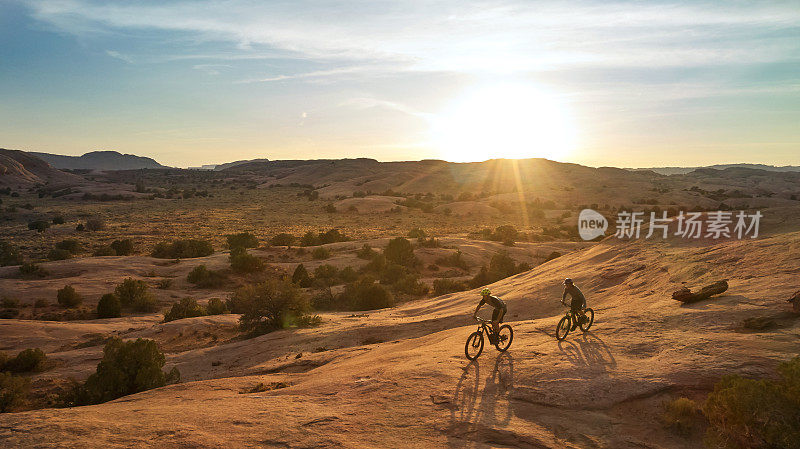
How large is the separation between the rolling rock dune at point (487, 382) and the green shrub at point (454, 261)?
15.2m

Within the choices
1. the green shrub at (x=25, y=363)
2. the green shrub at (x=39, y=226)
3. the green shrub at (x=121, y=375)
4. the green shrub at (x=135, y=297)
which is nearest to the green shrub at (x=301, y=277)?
the green shrub at (x=135, y=297)

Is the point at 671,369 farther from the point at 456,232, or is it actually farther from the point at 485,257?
the point at 456,232

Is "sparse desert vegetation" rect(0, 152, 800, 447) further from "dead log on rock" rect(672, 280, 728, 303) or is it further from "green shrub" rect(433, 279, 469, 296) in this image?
"dead log on rock" rect(672, 280, 728, 303)

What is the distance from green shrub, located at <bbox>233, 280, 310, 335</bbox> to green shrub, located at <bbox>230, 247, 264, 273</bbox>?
9.45m

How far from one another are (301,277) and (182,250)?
11019 mm

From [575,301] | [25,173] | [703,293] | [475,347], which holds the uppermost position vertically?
[25,173]

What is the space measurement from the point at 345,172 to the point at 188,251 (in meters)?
108

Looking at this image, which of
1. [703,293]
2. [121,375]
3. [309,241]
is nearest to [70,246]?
[309,241]

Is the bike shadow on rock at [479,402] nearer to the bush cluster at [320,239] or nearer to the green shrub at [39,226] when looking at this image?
the bush cluster at [320,239]

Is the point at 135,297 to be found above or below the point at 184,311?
above

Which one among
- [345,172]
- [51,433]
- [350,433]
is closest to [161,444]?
[51,433]

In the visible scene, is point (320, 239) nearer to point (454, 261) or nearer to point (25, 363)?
point (454, 261)

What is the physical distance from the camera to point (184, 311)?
60.1 ft

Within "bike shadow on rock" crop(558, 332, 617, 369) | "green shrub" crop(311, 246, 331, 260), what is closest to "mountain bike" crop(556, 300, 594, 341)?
"bike shadow on rock" crop(558, 332, 617, 369)
